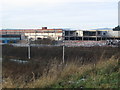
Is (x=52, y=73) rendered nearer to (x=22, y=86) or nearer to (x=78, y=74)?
(x=78, y=74)

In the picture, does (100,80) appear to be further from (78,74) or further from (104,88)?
(78,74)

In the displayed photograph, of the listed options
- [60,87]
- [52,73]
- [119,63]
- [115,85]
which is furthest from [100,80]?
[119,63]

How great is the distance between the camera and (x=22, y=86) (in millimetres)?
6195

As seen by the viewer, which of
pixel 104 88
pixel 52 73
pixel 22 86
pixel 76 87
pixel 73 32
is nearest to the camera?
pixel 104 88

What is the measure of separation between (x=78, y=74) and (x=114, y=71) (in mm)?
1265

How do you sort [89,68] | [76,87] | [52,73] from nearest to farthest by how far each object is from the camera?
[76,87] → [52,73] → [89,68]

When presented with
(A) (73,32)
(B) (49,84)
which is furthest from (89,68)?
(A) (73,32)

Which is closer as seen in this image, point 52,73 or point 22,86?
point 22,86

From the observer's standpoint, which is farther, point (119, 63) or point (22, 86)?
point (119, 63)

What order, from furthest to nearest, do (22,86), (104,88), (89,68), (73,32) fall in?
(73,32) < (89,68) < (22,86) < (104,88)

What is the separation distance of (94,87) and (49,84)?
4.72 ft

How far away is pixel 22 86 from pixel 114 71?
3258 millimetres

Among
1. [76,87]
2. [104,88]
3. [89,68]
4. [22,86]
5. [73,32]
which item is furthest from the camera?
[73,32]

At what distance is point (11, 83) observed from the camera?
20.8 ft
